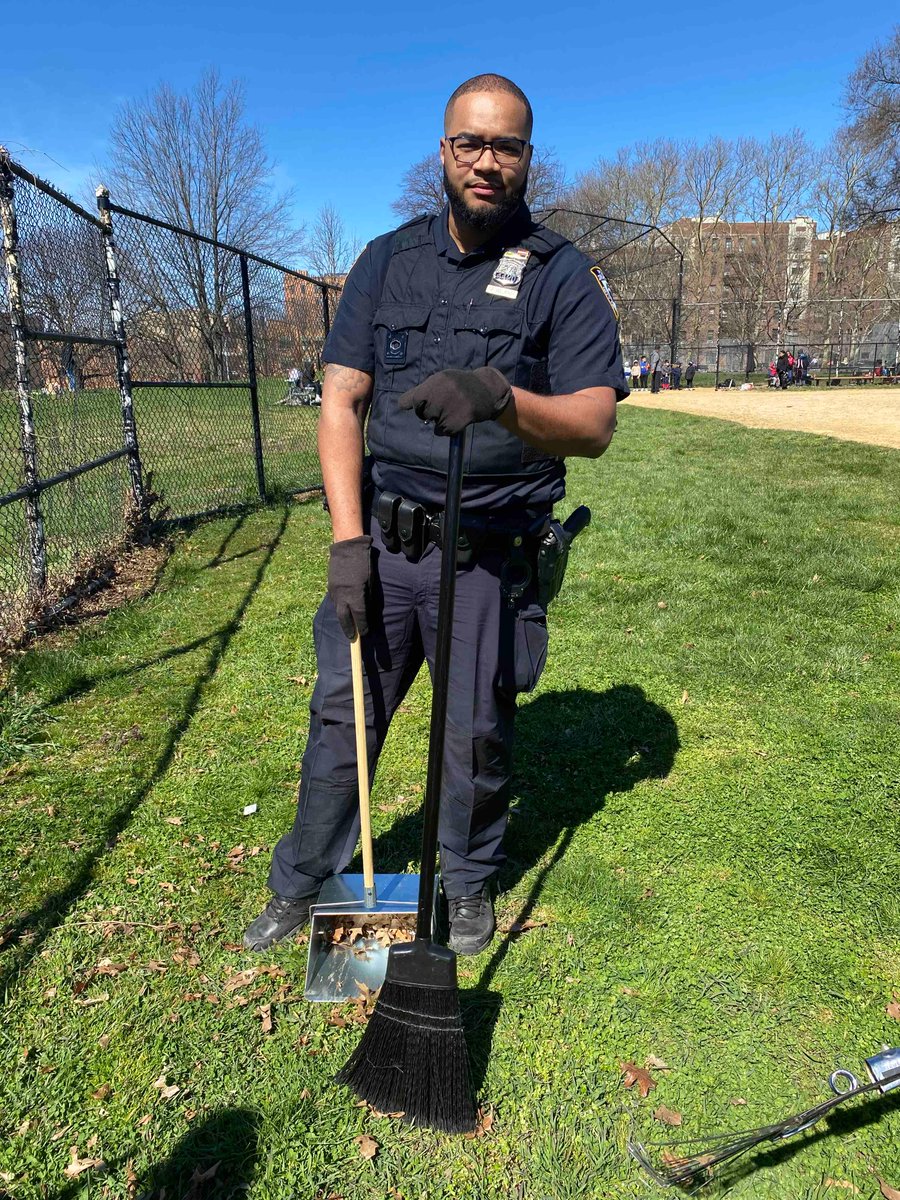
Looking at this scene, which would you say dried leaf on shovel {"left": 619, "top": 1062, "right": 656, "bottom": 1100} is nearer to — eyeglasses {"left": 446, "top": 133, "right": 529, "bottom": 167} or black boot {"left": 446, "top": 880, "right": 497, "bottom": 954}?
black boot {"left": 446, "top": 880, "right": 497, "bottom": 954}

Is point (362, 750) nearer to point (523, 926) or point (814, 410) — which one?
point (523, 926)

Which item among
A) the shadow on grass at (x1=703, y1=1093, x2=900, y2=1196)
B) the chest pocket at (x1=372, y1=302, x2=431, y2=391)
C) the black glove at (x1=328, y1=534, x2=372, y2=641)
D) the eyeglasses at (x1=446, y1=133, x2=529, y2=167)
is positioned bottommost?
the shadow on grass at (x1=703, y1=1093, x2=900, y2=1196)

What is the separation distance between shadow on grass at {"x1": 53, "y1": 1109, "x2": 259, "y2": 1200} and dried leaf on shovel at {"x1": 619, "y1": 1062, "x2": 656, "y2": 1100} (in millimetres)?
954

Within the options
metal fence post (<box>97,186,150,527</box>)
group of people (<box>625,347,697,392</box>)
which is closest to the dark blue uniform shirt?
metal fence post (<box>97,186,150,527</box>)

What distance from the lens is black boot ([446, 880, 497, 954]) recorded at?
2.62 metres

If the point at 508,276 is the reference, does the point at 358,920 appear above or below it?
below

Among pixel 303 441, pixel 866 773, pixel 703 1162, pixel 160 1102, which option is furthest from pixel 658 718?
pixel 303 441

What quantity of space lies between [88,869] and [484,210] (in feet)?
8.38

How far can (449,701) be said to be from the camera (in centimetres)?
250

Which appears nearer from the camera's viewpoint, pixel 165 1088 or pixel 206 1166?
pixel 206 1166

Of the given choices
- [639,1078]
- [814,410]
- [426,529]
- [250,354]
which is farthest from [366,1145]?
[814,410]

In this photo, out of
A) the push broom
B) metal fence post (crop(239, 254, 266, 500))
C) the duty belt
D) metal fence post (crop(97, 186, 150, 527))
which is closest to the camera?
the push broom

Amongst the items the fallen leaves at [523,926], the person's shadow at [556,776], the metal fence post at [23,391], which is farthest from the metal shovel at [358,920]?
the metal fence post at [23,391]

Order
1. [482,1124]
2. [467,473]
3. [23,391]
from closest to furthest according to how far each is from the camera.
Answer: [482,1124] → [467,473] → [23,391]
